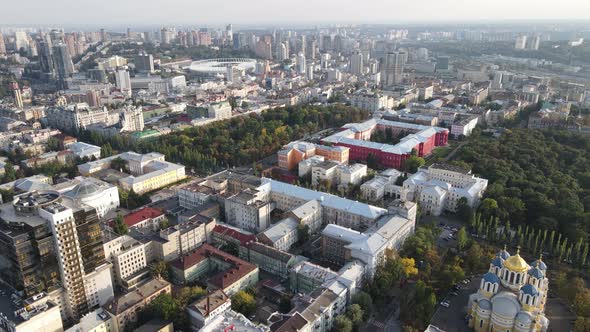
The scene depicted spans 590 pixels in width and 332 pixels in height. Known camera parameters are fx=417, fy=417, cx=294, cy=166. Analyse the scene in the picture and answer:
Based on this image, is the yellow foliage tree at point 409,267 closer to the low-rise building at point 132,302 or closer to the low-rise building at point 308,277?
the low-rise building at point 308,277

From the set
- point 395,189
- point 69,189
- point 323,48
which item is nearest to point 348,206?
point 395,189

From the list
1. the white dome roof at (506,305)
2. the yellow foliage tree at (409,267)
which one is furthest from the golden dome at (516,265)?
the yellow foliage tree at (409,267)

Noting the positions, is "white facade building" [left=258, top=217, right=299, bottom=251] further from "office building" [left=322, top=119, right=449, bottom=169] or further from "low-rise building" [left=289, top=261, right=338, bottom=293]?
"office building" [left=322, top=119, right=449, bottom=169]

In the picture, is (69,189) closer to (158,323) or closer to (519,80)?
(158,323)

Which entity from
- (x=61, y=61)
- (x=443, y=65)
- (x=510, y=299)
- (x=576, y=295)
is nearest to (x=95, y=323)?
(x=510, y=299)

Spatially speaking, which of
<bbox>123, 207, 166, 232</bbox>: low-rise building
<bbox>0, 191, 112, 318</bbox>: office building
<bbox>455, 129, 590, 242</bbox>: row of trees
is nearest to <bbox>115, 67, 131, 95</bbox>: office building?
<bbox>123, 207, 166, 232</bbox>: low-rise building

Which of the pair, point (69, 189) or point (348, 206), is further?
point (69, 189)
